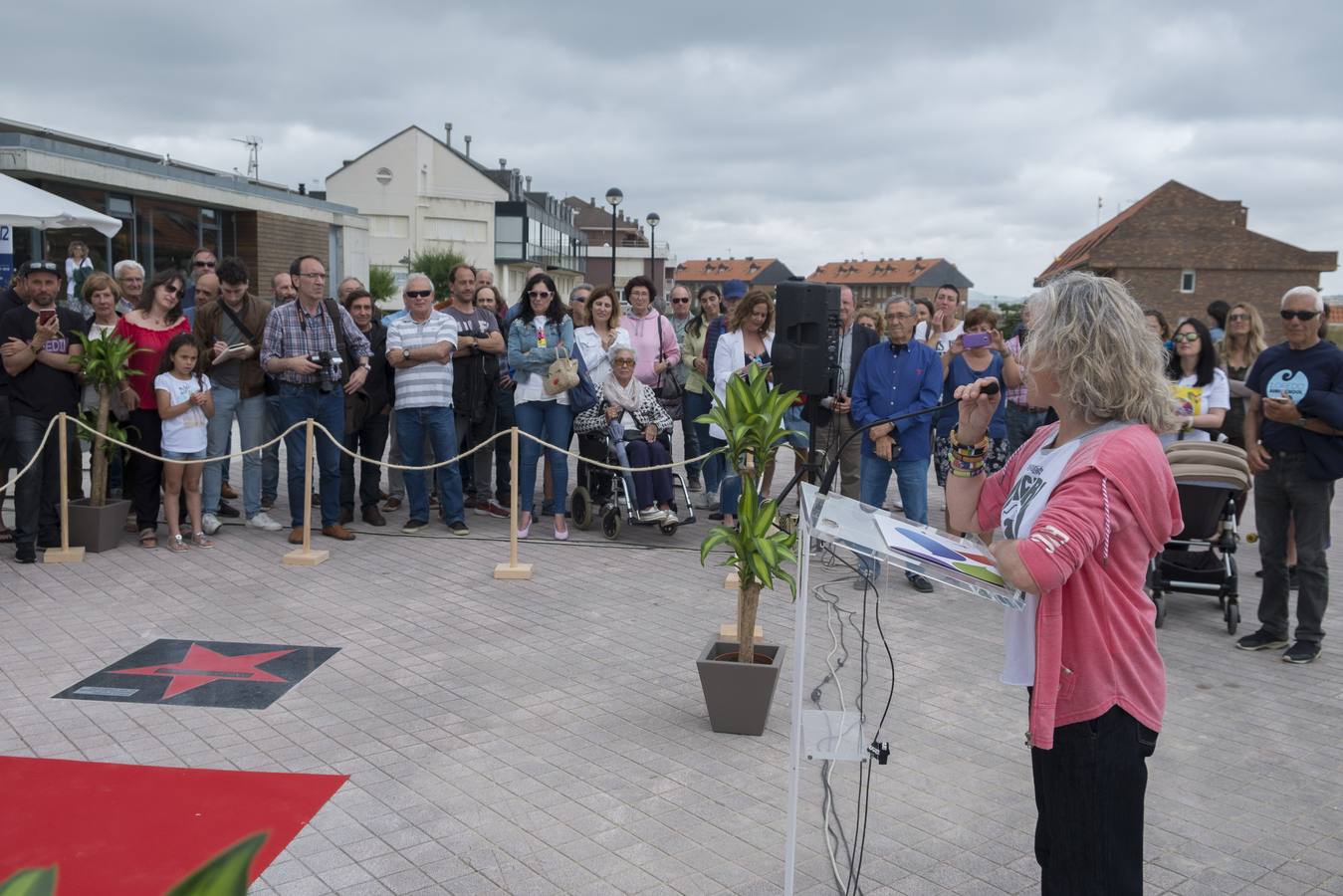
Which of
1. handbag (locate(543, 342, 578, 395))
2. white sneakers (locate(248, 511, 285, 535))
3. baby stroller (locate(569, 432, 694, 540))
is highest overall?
handbag (locate(543, 342, 578, 395))

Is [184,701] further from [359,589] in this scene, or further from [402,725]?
[359,589]

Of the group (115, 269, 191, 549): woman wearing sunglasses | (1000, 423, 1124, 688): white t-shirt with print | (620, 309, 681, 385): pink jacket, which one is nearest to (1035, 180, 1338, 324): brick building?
(620, 309, 681, 385): pink jacket

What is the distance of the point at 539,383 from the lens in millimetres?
9375

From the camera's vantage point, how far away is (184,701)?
548cm

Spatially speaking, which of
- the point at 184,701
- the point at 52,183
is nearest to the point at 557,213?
the point at 52,183

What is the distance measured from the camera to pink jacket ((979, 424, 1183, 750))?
8.16 feet

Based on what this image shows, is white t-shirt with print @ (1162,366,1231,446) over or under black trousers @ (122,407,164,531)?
over

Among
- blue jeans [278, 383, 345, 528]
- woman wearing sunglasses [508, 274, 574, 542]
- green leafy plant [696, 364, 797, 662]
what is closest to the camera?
green leafy plant [696, 364, 797, 662]

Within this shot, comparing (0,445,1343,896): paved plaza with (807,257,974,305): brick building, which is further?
(807,257,974,305): brick building

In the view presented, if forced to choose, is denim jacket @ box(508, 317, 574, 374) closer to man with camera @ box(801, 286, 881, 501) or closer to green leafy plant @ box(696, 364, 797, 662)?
man with camera @ box(801, 286, 881, 501)

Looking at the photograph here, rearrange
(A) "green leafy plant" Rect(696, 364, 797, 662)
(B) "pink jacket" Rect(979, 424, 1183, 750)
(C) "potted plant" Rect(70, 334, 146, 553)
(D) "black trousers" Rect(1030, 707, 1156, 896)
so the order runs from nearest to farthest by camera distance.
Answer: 1. (B) "pink jacket" Rect(979, 424, 1183, 750)
2. (D) "black trousers" Rect(1030, 707, 1156, 896)
3. (A) "green leafy plant" Rect(696, 364, 797, 662)
4. (C) "potted plant" Rect(70, 334, 146, 553)

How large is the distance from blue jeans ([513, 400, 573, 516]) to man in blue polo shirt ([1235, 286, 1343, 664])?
17.6 feet

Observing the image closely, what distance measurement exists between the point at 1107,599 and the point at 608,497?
749cm

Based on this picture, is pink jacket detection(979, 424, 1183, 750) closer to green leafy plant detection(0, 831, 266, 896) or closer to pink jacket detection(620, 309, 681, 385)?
green leafy plant detection(0, 831, 266, 896)
